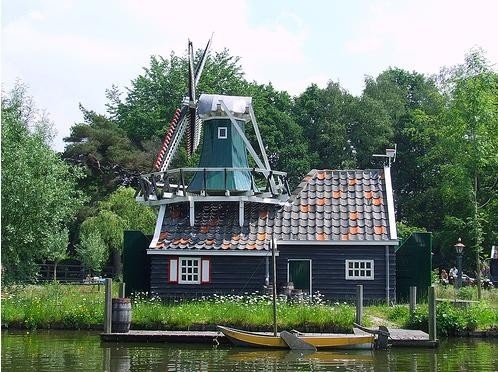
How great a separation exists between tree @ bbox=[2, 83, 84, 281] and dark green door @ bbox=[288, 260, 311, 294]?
757 centimetres

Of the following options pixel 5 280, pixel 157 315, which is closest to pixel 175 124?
pixel 5 280

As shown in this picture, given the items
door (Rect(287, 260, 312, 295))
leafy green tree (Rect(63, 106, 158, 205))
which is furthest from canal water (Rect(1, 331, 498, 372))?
leafy green tree (Rect(63, 106, 158, 205))

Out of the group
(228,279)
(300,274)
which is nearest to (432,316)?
(300,274)

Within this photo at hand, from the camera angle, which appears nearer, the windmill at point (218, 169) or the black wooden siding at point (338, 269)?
the black wooden siding at point (338, 269)

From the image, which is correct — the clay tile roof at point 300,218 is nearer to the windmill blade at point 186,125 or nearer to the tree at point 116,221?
the windmill blade at point 186,125

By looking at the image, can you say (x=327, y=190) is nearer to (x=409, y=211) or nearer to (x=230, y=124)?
(x=230, y=124)

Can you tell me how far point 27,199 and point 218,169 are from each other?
6.12 m

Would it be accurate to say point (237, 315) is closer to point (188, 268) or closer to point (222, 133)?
point (188, 268)

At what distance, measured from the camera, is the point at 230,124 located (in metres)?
29.6

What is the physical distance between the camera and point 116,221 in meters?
41.8

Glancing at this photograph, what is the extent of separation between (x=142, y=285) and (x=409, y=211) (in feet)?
83.7

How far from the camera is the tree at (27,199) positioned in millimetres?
26469

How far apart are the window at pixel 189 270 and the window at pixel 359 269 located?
439cm

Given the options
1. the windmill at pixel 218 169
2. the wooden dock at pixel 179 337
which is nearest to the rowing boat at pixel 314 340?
the wooden dock at pixel 179 337
